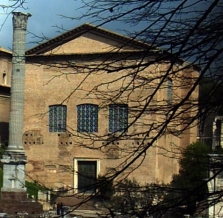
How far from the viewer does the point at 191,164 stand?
389 cm

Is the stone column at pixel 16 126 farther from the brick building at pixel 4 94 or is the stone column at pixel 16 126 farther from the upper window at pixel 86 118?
the brick building at pixel 4 94

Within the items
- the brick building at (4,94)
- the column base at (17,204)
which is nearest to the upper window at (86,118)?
the brick building at (4,94)

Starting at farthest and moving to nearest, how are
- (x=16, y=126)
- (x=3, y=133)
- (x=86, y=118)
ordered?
1. (x=3, y=133)
2. (x=86, y=118)
3. (x=16, y=126)

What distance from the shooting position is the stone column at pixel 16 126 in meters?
20.0

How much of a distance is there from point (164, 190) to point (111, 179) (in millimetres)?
301

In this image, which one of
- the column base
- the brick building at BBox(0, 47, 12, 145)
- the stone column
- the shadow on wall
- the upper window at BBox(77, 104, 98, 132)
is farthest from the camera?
the brick building at BBox(0, 47, 12, 145)

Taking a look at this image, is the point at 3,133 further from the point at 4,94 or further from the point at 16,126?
the point at 16,126

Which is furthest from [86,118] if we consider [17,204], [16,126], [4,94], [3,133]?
[17,204]

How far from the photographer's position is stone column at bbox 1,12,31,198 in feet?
65.7

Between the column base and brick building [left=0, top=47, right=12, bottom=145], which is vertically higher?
brick building [left=0, top=47, right=12, bottom=145]

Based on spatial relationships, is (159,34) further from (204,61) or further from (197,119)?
(197,119)

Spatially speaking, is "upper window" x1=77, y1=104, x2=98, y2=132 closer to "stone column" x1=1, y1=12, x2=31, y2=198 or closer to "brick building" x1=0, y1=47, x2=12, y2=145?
"brick building" x1=0, y1=47, x2=12, y2=145

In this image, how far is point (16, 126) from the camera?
21.6m

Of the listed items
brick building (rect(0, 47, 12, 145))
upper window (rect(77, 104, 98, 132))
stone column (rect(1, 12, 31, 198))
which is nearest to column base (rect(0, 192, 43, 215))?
stone column (rect(1, 12, 31, 198))
